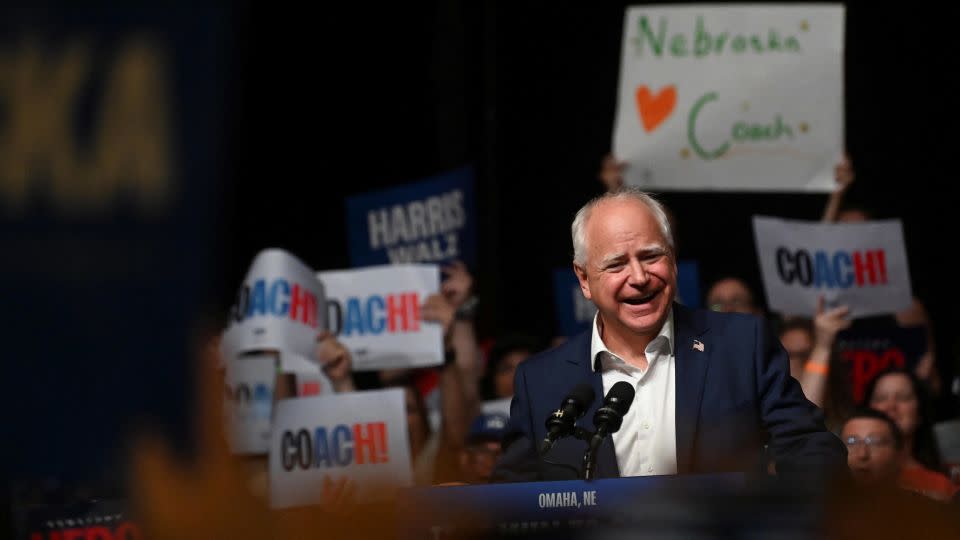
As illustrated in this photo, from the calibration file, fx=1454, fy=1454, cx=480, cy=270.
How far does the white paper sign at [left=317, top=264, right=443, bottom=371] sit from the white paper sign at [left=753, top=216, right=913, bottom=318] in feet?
4.47

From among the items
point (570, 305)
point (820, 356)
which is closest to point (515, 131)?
point (570, 305)

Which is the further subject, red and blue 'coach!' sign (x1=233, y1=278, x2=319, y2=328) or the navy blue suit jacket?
red and blue 'coach!' sign (x1=233, y1=278, x2=319, y2=328)

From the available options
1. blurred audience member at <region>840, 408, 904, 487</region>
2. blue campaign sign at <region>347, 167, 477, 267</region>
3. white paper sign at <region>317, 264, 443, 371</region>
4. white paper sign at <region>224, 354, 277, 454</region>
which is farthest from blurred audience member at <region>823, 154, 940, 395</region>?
white paper sign at <region>224, 354, 277, 454</region>

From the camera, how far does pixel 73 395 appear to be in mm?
815

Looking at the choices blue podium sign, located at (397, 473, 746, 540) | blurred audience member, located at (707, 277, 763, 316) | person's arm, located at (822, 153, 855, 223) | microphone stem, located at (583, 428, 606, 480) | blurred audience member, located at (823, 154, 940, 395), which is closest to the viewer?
blue podium sign, located at (397, 473, 746, 540)

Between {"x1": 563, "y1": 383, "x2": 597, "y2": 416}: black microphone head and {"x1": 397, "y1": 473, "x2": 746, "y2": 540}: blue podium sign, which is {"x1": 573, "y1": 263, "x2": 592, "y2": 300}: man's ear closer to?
{"x1": 563, "y1": 383, "x2": 597, "y2": 416}: black microphone head

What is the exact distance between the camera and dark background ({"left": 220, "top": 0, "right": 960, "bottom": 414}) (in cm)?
741

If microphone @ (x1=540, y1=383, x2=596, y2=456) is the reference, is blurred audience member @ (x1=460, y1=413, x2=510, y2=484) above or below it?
below

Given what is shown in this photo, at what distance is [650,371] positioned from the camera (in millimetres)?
2779

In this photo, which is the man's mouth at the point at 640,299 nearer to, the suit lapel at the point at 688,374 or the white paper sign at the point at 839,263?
the suit lapel at the point at 688,374

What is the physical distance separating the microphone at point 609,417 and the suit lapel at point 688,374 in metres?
0.23

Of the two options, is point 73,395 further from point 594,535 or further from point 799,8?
point 799,8

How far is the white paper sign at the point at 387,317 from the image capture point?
5.81 m

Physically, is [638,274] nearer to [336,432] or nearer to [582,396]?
[582,396]
